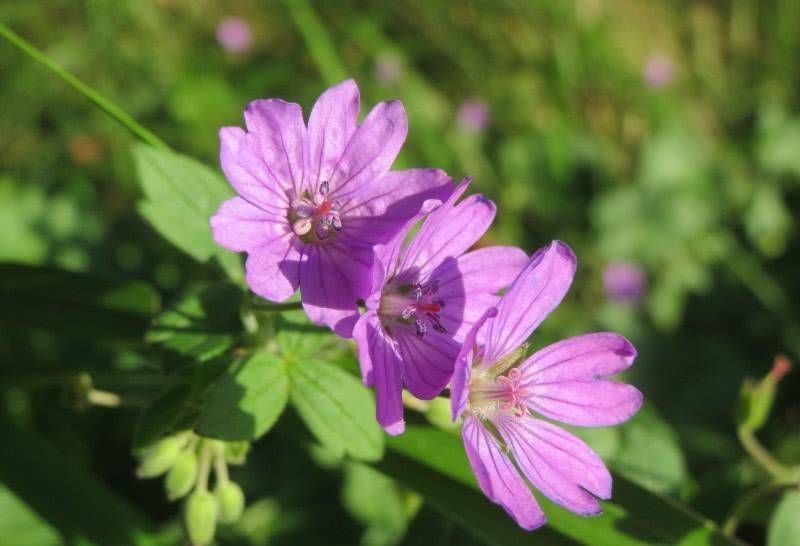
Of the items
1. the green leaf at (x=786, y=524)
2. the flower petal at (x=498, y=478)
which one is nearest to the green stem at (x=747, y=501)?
the green leaf at (x=786, y=524)

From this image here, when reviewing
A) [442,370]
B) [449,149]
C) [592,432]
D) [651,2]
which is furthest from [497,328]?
[651,2]

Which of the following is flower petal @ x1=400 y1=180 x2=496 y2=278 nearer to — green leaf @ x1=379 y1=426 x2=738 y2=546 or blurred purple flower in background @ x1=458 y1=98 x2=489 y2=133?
green leaf @ x1=379 y1=426 x2=738 y2=546

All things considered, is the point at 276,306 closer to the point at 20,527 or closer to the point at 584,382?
the point at 584,382

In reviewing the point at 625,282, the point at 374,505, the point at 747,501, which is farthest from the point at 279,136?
the point at 625,282

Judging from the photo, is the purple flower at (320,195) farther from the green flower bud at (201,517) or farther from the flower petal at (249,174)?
the green flower bud at (201,517)

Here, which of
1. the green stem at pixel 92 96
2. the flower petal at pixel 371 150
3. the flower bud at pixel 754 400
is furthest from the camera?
the flower bud at pixel 754 400

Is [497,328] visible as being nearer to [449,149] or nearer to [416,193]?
[416,193]
